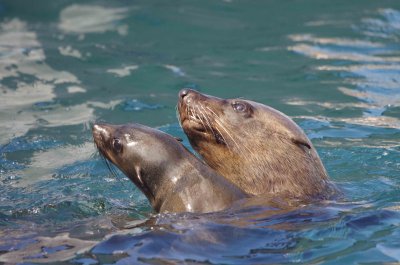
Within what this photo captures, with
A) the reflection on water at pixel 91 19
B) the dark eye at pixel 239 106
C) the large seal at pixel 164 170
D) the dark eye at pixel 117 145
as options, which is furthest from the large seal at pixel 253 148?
the reflection on water at pixel 91 19

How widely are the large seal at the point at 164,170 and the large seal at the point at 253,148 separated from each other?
421mm

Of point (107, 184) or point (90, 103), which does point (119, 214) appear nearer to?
Answer: point (107, 184)

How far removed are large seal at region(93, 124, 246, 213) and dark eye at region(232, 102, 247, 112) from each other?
0.79 m

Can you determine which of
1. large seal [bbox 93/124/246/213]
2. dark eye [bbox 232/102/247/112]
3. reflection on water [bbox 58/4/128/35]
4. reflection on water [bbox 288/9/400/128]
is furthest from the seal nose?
reflection on water [bbox 58/4/128/35]


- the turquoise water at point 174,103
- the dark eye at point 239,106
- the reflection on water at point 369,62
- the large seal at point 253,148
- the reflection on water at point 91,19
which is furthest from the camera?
the reflection on water at point 91,19

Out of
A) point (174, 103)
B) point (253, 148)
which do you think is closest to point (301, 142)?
point (253, 148)

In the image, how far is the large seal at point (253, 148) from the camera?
675 centimetres

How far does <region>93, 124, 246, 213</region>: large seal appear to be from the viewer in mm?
6129

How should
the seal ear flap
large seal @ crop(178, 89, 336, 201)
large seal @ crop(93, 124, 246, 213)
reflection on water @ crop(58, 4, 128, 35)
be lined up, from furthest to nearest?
reflection on water @ crop(58, 4, 128, 35)
the seal ear flap
large seal @ crop(178, 89, 336, 201)
large seal @ crop(93, 124, 246, 213)

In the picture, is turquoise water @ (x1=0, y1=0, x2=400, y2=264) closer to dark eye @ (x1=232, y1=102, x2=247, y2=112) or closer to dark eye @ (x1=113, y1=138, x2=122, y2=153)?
dark eye @ (x1=113, y1=138, x2=122, y2=153)

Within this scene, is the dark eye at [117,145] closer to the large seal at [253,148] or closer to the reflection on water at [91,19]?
the large seal at [253,148]

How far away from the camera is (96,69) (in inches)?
455

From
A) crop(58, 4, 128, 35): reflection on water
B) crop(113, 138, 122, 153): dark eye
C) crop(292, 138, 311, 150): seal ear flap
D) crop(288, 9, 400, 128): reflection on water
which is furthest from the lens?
crop(58, 4, 128, 35): reflection on water

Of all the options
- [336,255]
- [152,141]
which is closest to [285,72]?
[152,141]
